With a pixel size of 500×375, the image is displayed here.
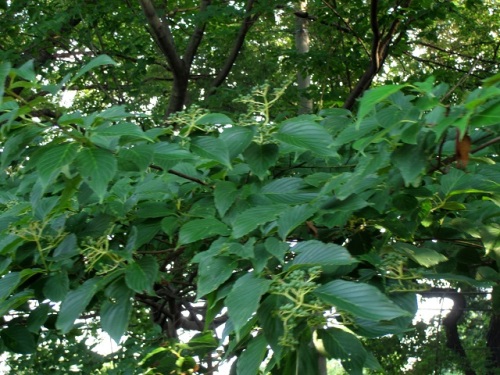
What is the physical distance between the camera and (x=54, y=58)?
6.57 meters

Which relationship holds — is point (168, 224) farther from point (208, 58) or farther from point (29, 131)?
point (208, 58)

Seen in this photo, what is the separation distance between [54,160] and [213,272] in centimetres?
36

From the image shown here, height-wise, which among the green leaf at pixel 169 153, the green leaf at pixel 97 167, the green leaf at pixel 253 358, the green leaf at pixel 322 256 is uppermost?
the green leaf at pixel 169 153

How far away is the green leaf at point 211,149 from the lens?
63.2 inches

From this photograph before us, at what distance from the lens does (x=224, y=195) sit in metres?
1.72

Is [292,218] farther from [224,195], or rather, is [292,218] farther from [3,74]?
[3,74]

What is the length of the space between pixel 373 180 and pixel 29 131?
704mm

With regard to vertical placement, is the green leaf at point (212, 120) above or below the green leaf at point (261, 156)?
above

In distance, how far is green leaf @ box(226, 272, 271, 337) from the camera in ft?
4.10

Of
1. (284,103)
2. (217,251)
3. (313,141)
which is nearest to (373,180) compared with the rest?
(313,141)

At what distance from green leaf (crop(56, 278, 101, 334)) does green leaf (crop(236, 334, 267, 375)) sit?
359mm

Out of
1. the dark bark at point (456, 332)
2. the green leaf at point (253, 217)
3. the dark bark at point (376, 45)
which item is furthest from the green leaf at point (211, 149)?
the dark bark at point (456, 332)

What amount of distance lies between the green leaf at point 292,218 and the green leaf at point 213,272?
11 cm

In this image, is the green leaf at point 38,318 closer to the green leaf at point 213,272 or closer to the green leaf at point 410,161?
the green leaf at point 213,272
